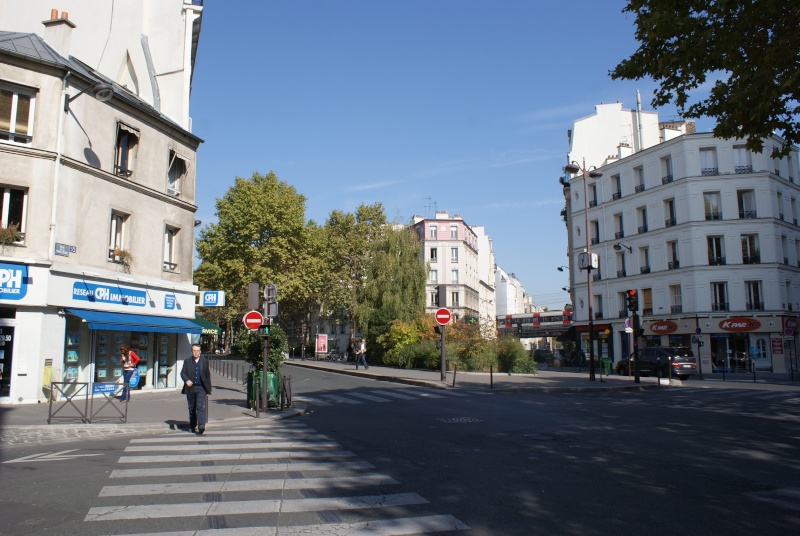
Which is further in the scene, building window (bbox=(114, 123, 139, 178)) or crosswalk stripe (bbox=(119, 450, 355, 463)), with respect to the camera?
building window (bbox=(114, 123, 139, 178))

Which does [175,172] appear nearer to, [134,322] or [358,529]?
[134,322]

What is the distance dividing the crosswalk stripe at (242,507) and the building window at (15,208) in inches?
514

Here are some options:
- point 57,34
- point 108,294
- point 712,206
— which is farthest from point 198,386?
point 712,206

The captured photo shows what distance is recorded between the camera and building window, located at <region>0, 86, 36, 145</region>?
53.3 feet

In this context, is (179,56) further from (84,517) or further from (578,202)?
(578,202)

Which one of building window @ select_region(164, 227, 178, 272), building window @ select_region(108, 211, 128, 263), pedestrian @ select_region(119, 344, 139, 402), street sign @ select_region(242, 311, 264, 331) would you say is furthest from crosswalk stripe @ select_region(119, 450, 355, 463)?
building window @ select_region(164, 227, 178, 272)

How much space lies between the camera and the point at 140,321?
19.6 meters

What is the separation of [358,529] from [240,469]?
3143 mm

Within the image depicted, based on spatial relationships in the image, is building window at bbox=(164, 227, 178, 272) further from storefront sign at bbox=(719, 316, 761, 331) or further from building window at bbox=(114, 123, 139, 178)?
storefront sign at bbox=(719, 316, 761, 331)

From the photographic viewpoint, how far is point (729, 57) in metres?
9.63

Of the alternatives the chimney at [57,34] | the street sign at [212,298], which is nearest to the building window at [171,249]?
the street sign at [212,298]

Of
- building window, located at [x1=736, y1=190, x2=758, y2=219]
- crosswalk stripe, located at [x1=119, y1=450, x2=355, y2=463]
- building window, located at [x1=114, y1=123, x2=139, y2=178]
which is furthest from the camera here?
building window, located at [x1=736, y1=190, x2=758, y2=219]

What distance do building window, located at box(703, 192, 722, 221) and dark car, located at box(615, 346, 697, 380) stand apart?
46.3ft

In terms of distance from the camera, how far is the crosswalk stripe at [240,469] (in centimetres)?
761
